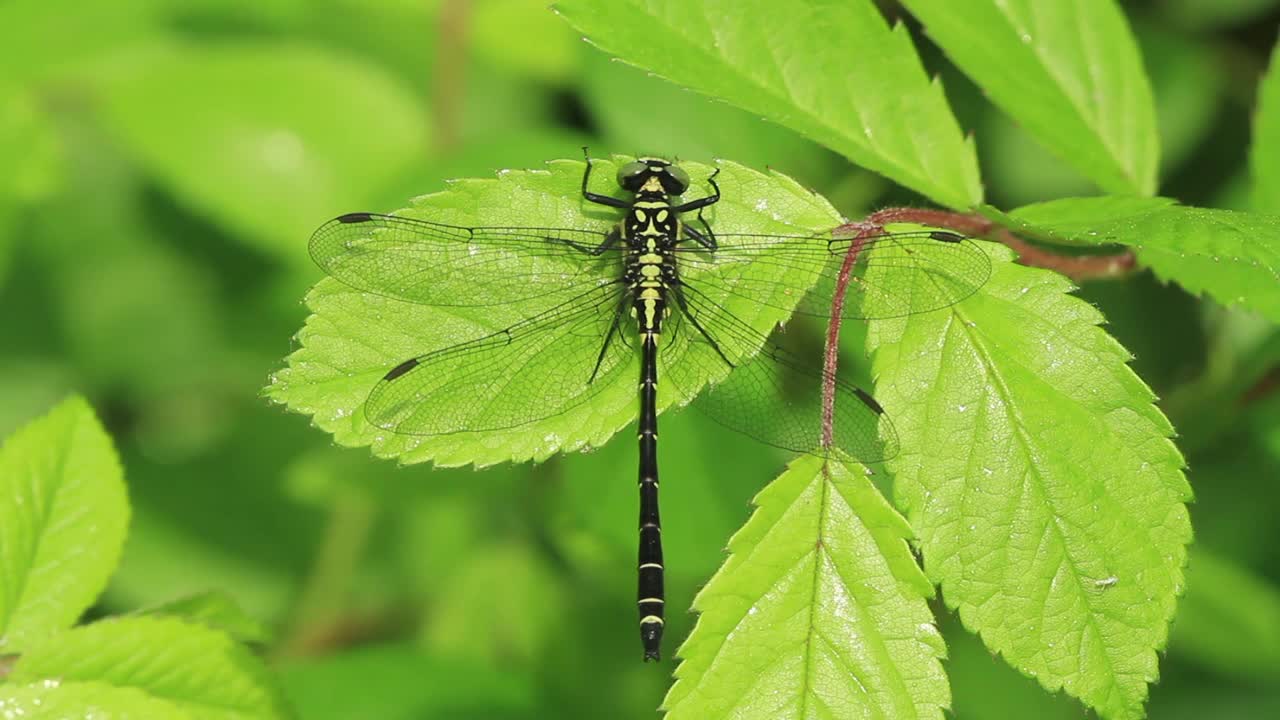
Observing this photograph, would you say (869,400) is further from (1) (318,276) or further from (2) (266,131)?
(2) (266,131)

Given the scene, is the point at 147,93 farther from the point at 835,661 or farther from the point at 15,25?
the point at 835,661

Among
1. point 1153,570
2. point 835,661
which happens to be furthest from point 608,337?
point 1153,570

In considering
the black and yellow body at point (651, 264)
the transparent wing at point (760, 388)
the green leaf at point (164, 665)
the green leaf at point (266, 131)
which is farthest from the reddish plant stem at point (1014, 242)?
the green leaf at point (266, 131)

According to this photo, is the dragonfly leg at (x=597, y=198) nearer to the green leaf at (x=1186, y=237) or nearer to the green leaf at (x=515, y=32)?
the green leaf at (x=1186, y=237)

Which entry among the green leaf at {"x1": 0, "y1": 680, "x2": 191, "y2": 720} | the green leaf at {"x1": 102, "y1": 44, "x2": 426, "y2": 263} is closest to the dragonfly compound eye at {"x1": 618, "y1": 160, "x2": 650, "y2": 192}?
the green leaf at {"x1": 0, "y1": 680, "x2": 191, "y2": 720}

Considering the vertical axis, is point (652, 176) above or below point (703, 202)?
above

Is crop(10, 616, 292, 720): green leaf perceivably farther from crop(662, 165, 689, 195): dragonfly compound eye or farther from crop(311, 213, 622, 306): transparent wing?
crop(662, 165, 689, 195): dragonfly compound eye

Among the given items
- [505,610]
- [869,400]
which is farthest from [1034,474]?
[505,610]
